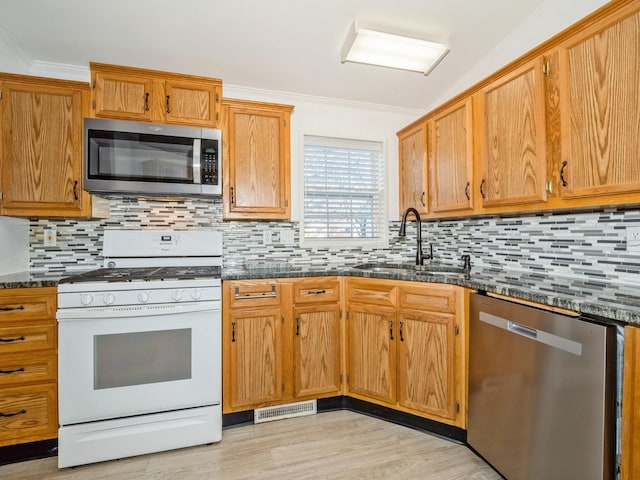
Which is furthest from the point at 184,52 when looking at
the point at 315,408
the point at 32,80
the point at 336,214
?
the point at 315,408

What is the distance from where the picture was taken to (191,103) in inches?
88.3

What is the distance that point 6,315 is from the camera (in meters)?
1.71

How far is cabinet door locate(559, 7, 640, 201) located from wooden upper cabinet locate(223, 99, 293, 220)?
5.70 ft

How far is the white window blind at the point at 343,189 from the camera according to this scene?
284cm

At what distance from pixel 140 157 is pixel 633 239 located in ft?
9.33

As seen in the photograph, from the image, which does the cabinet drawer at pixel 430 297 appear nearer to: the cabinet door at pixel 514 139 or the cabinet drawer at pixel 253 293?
the cabinet door at pixel 514 139

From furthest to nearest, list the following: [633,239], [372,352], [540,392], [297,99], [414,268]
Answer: [297,99], [414,268], [372,352], [633,239], [540,392]

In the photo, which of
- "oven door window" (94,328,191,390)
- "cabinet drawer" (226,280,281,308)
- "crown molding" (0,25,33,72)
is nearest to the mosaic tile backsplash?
"cabinet drawer" (226,280,281,308)

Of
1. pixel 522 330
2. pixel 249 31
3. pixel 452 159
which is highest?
pixel 249 31

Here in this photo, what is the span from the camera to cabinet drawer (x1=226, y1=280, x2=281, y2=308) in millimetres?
2057

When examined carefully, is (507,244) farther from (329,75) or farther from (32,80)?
(32,80)

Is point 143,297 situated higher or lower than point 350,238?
lower

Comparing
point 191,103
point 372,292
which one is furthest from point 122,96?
point 372,292

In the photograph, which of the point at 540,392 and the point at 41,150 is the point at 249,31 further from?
the point at 540,392
